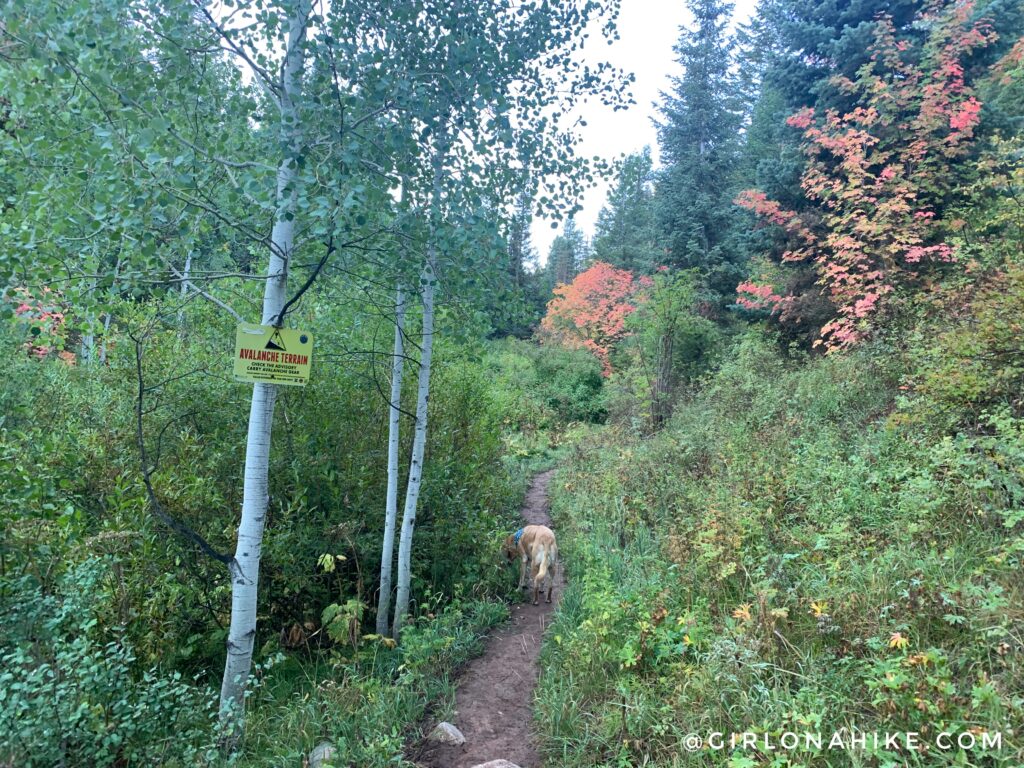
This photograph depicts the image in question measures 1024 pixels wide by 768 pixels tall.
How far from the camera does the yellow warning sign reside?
10.1 feet

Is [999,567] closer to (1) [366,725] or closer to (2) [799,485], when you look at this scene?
(2) [799,485]

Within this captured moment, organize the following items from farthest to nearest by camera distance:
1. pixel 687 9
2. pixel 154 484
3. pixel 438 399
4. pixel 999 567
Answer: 1. pixel 687 9
2. pixel 438 399
3. pixel 154 484
4. pixel 999 567

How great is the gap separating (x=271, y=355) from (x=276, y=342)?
88 mm

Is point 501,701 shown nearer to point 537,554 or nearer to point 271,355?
point 537,554

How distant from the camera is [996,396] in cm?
460

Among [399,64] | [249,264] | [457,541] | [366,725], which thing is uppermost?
[399,64]

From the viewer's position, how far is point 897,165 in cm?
804

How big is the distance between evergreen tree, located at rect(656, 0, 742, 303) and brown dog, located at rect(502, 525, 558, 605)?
13.2 metres

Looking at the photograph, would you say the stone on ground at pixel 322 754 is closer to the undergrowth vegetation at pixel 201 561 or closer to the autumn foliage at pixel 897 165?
the undergrowth vegetation at pixel 201 561

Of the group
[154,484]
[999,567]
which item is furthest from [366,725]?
[999,567]

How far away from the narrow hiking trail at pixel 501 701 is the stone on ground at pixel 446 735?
0.03 metres

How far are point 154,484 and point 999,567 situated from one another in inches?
242

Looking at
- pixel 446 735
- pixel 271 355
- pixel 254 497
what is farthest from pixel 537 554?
pixel 271 355

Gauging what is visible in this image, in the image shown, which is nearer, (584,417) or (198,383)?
(198,383)
